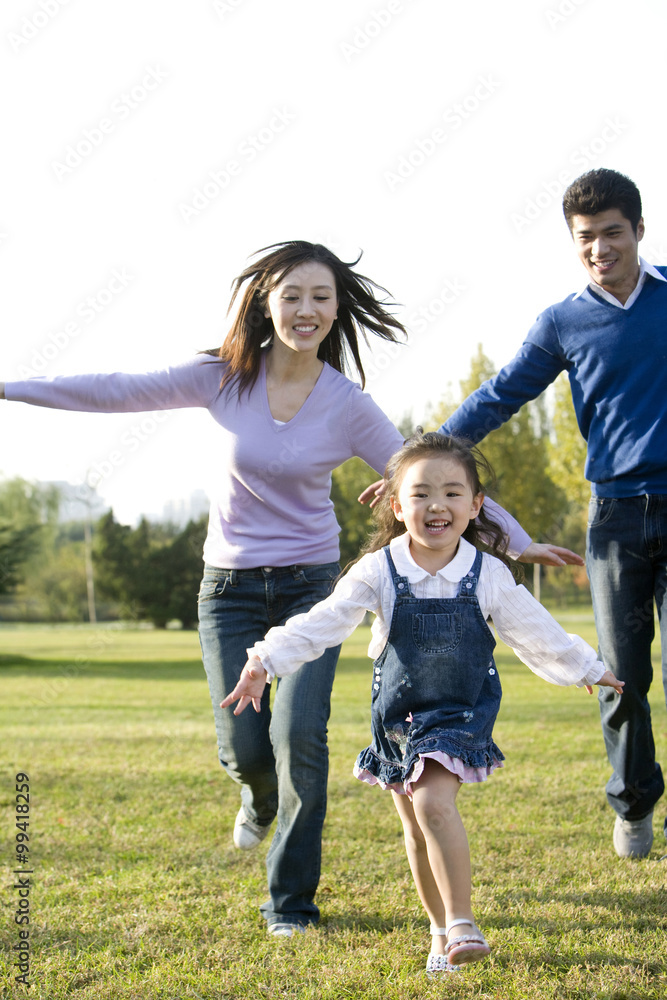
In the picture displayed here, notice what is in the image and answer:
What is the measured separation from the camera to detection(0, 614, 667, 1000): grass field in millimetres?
3150

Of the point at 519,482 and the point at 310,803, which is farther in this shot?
the point at 519,482

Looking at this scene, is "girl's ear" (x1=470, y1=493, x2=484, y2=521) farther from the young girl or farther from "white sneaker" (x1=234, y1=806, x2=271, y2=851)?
"white sneaker" (x1=234, y1=806, x2=271, y2=851)

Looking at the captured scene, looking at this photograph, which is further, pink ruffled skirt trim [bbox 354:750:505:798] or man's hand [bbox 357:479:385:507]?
man's hand [bbox 357:479:385:507]

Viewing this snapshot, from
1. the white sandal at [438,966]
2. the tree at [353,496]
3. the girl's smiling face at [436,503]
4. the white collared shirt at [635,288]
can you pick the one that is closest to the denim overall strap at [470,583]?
the girl's smiling face at [436,503]

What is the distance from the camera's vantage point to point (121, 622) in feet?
152

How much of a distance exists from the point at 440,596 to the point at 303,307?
56.0 inches

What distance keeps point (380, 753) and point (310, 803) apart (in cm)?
49

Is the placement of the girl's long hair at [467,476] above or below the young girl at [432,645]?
above

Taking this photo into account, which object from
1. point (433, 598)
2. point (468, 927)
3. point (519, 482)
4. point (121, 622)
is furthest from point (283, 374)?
point (121, 622)

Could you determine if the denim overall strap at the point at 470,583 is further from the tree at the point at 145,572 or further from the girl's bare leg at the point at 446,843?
the tree at the point at 145,572

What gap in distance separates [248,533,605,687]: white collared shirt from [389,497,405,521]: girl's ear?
6.1 inches

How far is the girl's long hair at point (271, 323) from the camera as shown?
4074 millimetres

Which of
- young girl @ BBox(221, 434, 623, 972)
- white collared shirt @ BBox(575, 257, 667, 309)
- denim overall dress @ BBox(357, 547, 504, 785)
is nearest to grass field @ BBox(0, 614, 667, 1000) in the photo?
young girl @ BBox(221, 434, 623, 972)

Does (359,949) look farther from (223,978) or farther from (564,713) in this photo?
(564,713)
